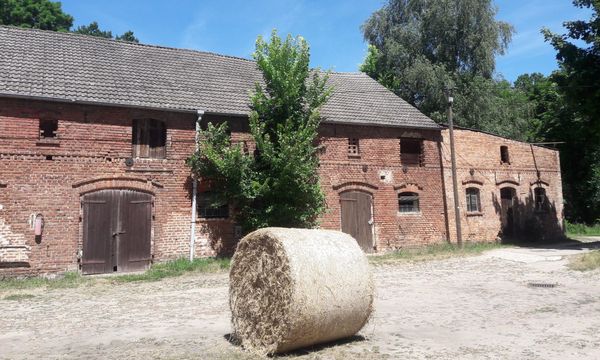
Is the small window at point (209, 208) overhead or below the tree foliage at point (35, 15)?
below

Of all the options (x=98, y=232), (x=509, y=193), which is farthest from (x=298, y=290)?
(x=509, y=193)

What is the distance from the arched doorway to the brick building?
0.06m

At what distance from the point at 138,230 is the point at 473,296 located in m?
9.22

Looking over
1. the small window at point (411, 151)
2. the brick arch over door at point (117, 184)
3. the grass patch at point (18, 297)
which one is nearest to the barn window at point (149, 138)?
the brick arch over door at point (117, 184)

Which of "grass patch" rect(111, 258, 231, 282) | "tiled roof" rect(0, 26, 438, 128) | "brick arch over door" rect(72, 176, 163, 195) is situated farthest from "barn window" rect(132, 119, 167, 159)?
"grass patch" rect(111, 258, 231, 282)

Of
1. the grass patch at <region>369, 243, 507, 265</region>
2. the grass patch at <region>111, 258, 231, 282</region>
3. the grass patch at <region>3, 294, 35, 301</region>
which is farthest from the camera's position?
the grass patch at <region>369, 243, 507, 265</region>

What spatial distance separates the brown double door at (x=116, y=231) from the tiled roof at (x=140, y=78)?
2801 mm

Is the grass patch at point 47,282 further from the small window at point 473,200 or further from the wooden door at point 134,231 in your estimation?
the small window at point 473,200

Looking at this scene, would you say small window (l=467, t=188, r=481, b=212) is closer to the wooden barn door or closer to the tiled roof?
the tiled roof

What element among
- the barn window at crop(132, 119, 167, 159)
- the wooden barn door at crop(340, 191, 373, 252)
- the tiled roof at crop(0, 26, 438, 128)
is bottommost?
the wooden barn door at crop(340, 191, 373, 252)

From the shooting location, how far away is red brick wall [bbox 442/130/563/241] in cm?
1855

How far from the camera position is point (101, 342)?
595cm

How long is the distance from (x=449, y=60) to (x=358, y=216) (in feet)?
50.8

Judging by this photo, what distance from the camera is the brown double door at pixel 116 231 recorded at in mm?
12695
